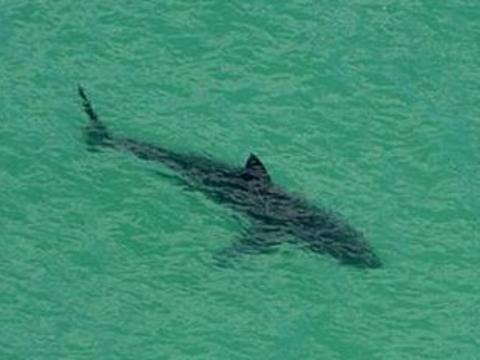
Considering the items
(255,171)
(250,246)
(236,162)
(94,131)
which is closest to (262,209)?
(255,171)

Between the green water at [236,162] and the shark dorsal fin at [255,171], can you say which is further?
the shark dorsal fin at [255,171]

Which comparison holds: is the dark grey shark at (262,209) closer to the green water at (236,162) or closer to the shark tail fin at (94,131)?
the shark tail fin at (94,131)

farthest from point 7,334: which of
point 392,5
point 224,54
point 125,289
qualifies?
point 392,5

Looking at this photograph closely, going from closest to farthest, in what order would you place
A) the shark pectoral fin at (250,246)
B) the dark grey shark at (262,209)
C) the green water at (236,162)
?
1. the green water at (236,162)
2. the shark pectoral fin at (250,246)
3. the dark grey shark at (262,209)

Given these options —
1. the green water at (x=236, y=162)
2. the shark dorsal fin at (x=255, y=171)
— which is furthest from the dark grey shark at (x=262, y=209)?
the green water at (x=236, y=162)

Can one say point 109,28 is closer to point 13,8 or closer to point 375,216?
point 13,8

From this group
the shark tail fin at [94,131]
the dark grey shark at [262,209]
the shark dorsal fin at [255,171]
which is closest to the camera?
the dark grey shark at [262,209]

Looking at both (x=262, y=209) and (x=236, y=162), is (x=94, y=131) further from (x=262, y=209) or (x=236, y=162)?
(x=262, y=209)
